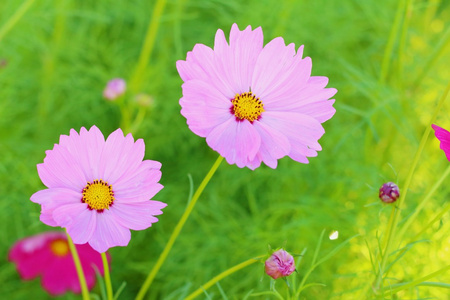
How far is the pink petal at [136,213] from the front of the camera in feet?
1.40

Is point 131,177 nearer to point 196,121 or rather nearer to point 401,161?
point 196,121

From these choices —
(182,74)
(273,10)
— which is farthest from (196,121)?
(273,10)

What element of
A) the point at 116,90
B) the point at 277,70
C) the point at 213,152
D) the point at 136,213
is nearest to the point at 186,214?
the point at 136,213

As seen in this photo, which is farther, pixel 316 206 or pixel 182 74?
pixel 316 206

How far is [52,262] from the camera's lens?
1.04 metres

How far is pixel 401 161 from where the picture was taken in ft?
4.27

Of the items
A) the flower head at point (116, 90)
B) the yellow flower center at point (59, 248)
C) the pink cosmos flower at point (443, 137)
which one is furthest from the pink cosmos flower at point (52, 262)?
the pink cosmos flower at point (443, 137)

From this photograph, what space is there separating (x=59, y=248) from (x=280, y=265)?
71 cm

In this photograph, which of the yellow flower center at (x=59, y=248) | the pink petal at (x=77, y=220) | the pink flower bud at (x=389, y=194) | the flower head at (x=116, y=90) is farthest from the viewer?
the yellow flower center at (x=59, y=248)

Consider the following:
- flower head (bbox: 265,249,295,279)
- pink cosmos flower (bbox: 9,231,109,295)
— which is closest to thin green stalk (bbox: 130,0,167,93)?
pink cosmos flower (bbox: 9,231,109,295)

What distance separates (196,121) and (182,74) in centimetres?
4

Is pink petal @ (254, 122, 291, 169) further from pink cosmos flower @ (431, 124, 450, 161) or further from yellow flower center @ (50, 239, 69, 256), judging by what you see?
yellow flower center @ (50, 239, 69, 256)

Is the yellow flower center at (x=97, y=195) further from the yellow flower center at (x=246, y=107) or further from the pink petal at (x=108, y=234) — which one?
the yellow flower center at (x=246, y=107)

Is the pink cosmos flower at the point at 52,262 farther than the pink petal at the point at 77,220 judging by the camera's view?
Yes
